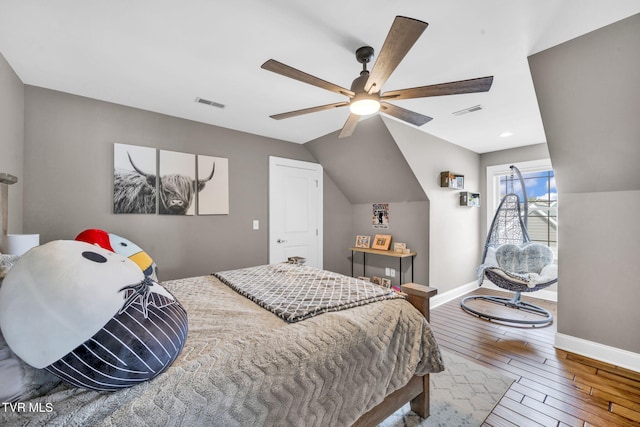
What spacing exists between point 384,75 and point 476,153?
3905 millimetres

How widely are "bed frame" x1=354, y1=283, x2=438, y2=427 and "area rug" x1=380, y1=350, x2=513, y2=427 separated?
8cm

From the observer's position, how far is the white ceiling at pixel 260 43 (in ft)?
5.04

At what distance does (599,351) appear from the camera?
2.47 meters

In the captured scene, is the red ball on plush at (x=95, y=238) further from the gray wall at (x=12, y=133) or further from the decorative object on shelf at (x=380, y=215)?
the decorative object on shelf at (x=380, y=215)

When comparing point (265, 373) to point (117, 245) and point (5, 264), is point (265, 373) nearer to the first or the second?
point (5, 264)

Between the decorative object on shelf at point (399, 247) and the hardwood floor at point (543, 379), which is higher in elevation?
the decorative object on shelf at point (399, 247)

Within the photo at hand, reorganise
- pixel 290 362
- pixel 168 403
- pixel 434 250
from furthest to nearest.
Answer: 1. pixel 434 250
2. pixel 290 362
3. pixel 168 403

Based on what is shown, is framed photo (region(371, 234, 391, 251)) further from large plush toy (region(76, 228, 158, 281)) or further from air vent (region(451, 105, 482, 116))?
large plush toy (region(76, 228, 158, 281))

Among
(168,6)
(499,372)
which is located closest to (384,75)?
(168,6)

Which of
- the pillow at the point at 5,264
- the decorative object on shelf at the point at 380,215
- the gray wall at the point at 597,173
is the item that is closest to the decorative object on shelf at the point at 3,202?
the pillow at the point at 5,264

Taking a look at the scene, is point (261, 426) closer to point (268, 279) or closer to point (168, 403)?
point (168, 403)

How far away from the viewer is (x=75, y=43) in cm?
185

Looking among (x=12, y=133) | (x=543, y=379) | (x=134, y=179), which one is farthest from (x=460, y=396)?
(x=12, y=133)

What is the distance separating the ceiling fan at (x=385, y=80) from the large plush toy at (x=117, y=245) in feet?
5.43
